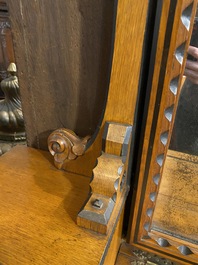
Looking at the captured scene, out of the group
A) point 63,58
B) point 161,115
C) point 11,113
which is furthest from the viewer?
point 11,113

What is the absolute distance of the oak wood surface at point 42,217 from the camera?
47 cm

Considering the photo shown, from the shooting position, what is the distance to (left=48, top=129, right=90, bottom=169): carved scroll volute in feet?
2.13

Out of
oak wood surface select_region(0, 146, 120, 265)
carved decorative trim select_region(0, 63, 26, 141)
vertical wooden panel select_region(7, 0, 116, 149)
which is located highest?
vertical wooden panel select_region(7, 0, 116, 149)

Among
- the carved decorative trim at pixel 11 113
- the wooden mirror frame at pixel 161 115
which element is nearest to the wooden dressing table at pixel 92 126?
the wooden mirror frame at pixel 161 115

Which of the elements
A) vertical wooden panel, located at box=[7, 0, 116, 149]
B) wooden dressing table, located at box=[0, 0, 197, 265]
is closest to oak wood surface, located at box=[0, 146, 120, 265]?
wooden dressing table, located at box=[0, 0, 197, 265]

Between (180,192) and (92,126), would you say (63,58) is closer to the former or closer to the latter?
(92,126)

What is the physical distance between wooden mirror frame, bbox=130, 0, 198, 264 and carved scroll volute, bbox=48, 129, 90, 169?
0.56ft

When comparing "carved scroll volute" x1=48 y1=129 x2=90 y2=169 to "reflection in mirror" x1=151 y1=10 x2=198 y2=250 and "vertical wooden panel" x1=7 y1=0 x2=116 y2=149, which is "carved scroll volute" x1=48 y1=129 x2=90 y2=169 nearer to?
"vertical wooden panel" x1=7 y1=0 x2=116 y2=149

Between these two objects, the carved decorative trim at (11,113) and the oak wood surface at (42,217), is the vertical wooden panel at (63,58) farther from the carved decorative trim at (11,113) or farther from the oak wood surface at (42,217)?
the carved decorative trim at (11,113)

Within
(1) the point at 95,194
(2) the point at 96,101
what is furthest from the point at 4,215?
(2) the point at 96,101

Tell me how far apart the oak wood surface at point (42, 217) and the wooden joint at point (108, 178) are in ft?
0.13

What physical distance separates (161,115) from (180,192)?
0.30m

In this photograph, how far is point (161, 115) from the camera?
0.53 metres

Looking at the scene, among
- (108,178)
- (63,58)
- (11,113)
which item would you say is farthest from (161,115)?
(11,113)
